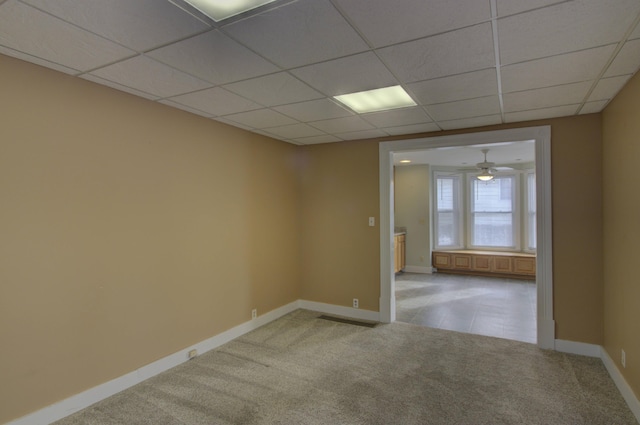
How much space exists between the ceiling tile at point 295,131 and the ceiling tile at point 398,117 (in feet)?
2.32

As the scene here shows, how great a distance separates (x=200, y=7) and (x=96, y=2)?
0.44 meters

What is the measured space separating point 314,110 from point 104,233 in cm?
200

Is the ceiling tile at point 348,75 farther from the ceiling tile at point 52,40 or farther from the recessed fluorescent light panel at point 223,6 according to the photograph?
the ceiling tile at point 52,40

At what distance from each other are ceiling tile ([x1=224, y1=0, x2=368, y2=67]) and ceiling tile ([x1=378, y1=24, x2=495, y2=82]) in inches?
10.2

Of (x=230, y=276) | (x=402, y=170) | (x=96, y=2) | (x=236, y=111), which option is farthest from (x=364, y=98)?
(x=402, y=170)

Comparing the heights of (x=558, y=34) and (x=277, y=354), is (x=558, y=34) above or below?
above

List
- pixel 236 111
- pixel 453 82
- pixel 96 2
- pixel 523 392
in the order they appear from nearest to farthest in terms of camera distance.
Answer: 1. pixel 96 2
2. pixel 453 82
3. pixel 523 392
4. pixel 236 111

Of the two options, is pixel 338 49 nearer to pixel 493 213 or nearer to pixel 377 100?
pixel 377 100

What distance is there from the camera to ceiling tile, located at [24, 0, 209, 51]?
1.49 m

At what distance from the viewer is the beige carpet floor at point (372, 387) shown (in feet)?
7.70

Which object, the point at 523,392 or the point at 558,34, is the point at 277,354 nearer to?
the point at 523,392

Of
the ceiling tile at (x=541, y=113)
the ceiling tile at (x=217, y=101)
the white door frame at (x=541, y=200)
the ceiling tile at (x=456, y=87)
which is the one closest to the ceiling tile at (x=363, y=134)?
the white door frame at (x=541, y=200)

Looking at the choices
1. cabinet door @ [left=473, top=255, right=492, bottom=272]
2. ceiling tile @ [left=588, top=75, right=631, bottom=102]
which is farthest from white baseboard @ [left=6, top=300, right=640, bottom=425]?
cabinet door @ [left=473, top=255, right=492, bottom=272]

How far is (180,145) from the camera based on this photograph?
124 inches
